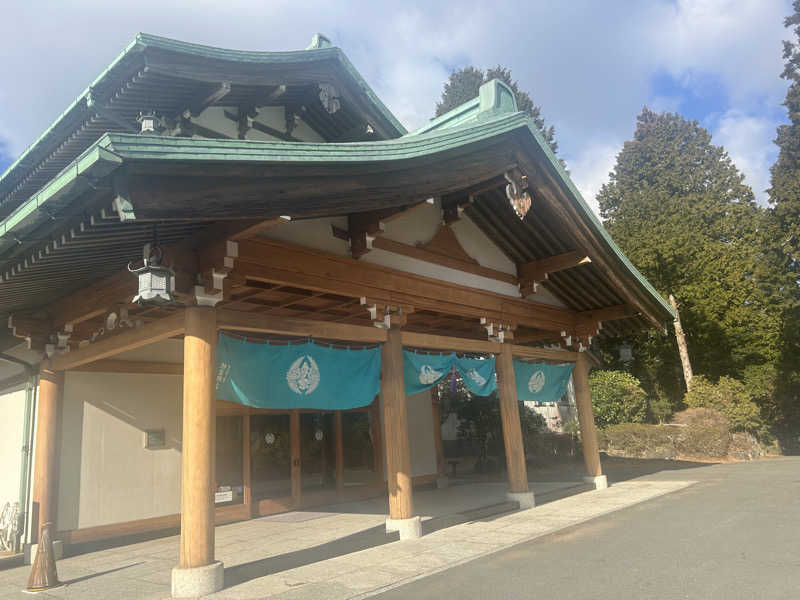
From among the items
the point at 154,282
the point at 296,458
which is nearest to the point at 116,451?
the point at 296,458

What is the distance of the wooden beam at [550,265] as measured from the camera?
34.6ft

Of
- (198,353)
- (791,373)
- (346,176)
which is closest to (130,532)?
(198,353)

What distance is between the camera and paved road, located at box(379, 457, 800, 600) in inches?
218

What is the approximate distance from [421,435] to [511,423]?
5.09 meters

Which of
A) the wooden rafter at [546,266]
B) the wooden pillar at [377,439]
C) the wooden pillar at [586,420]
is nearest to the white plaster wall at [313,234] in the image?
the wooden rafter at [546,266]

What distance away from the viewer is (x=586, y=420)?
13031 mm

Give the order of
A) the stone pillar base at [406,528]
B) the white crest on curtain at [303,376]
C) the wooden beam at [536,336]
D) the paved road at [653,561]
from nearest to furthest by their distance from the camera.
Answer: the paved road at [653,561] → the white crest on curtain at [303,376] → the stone pillar base at [406,528] → the wooden beam at [536,336]

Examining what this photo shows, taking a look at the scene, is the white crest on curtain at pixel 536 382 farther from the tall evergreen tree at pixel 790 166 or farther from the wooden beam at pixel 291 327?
the tall evergreen tree at pixel 790 166

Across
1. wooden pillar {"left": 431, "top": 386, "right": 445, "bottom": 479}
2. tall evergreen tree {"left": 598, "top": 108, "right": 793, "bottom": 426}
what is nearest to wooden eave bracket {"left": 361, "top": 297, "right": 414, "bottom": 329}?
wooden pillar {"left": 431, "top": 386, "right": 445, "bottom": 479}

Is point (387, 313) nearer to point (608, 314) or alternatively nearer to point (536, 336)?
point (536, 336)

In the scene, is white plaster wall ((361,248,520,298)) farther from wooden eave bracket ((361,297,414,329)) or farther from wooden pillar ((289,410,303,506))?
wooden pillar ((289,410,303,506))

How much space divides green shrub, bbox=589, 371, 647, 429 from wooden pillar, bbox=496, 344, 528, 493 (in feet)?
46.4

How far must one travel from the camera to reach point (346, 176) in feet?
20.6

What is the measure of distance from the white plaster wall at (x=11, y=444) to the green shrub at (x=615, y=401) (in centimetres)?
2043
